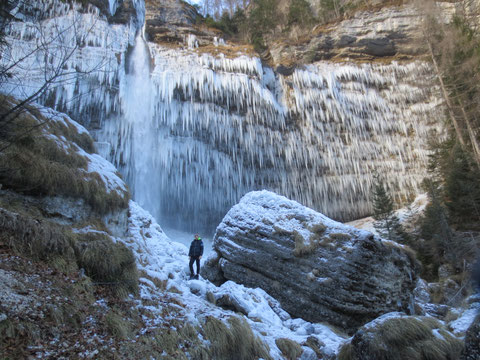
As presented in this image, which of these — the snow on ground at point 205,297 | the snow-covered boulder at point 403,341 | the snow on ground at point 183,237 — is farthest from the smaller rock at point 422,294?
the snow on ground at point 183,237

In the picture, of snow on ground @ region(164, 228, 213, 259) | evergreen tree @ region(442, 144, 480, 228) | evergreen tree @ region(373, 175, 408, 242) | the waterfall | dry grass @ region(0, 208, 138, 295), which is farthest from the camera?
snow on ground @ region(164, 228, 213, 259)

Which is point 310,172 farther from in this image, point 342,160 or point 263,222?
point 263,222

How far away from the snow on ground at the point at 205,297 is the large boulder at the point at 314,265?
0.66 m

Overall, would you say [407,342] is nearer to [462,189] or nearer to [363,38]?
[462,189]

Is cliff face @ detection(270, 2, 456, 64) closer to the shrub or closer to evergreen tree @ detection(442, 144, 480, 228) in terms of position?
evergreen tree @ detection(442, 144, 480, 228)

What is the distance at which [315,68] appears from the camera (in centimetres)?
2242

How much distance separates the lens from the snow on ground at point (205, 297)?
5.39 meters

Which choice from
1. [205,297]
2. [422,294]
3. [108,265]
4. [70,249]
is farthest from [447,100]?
[70,249]

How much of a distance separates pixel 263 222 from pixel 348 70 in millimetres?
18097

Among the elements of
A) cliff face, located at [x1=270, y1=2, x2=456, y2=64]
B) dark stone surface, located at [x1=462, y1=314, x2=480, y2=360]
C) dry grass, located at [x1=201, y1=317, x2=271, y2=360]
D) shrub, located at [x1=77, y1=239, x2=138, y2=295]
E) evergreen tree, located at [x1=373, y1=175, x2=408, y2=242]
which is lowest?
dry grass, located at [x1=201, y1=317, x2=271, y2=360]

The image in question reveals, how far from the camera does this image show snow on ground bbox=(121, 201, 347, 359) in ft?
17.7

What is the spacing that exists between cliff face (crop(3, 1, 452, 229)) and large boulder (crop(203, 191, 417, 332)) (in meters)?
10.7

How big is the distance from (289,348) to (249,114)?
16.8 meters

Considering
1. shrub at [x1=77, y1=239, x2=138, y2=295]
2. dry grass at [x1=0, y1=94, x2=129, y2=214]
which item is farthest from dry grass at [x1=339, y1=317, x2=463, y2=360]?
dry grass at [x1=0, y1=94, x2=129, y2=214]
